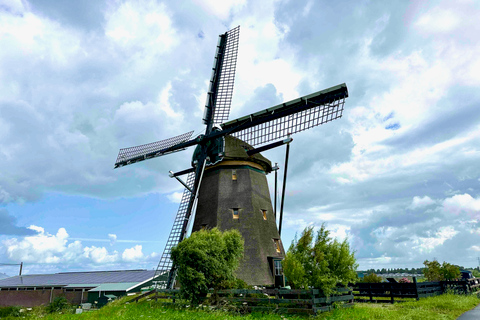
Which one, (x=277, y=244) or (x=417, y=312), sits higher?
(x=277, y=244)

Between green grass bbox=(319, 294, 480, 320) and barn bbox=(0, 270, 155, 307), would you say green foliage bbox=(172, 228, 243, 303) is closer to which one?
green grass bbox=(319, 294, 480, 320)

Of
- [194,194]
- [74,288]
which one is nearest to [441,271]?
[194,194]

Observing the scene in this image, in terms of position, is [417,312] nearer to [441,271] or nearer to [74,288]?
[441,271]

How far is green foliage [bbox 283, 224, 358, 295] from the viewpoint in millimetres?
Result: 12633

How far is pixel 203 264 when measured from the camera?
15148 mm

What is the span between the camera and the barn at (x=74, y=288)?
91.0ft

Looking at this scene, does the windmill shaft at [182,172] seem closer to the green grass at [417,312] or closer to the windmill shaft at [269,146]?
the windmill shaft at [269,146]

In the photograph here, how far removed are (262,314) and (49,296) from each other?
29761 mm

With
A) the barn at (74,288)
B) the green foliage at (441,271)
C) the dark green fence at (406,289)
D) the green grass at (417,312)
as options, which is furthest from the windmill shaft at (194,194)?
the green foliage at (441,271)

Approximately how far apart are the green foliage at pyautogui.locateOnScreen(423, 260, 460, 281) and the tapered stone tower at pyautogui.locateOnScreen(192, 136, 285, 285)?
9608mm

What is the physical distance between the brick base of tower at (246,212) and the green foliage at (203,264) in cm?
308

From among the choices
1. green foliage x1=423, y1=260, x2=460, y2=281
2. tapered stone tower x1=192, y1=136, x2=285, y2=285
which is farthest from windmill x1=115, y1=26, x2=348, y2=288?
green foliage x1=423, y1=260, x2=460, y2=281

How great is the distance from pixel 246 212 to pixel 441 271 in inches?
518

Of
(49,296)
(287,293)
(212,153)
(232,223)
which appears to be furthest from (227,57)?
(49,296)
